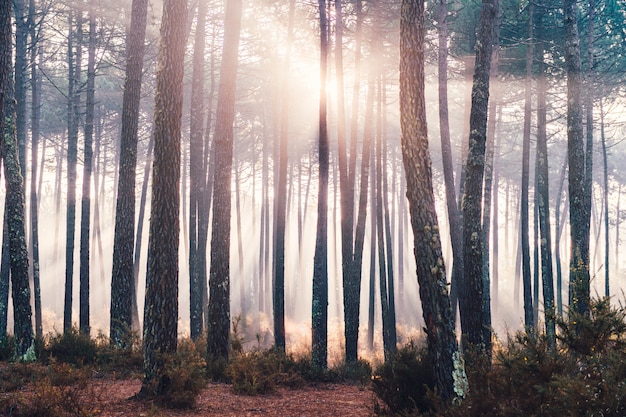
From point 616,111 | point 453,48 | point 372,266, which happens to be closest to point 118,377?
point 372,266

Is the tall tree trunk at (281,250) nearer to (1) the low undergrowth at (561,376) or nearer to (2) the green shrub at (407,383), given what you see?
(2) the green shrub at (407,383)

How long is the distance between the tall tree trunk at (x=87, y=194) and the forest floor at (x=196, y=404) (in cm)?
519

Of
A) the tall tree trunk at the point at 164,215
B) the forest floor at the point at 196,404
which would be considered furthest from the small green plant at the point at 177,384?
the forest floor at the point at 196,404

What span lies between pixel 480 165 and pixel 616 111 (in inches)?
843

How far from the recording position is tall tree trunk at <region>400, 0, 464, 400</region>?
6516 millimetres

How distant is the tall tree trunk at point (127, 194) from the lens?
11.5 meters

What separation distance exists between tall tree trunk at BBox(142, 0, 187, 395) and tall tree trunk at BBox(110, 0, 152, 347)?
161 inches

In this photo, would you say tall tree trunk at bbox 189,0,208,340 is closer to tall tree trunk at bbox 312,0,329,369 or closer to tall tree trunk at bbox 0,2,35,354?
tall tree trunk at bbox 312,0,329,369

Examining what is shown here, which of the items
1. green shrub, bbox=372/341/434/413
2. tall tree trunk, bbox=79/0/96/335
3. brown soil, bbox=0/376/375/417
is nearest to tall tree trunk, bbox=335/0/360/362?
brown soil, bbox=0/376/375/417

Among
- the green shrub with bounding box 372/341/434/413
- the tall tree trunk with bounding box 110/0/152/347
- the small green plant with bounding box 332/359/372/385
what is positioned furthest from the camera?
the small green plant with bounding box 332/359/372/385

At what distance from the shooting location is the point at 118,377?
980 cm

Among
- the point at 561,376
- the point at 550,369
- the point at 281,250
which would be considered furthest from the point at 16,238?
the point at 561,376

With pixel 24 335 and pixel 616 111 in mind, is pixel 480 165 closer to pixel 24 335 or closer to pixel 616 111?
pixel 24 335

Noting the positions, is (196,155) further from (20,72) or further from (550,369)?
(550,369)
